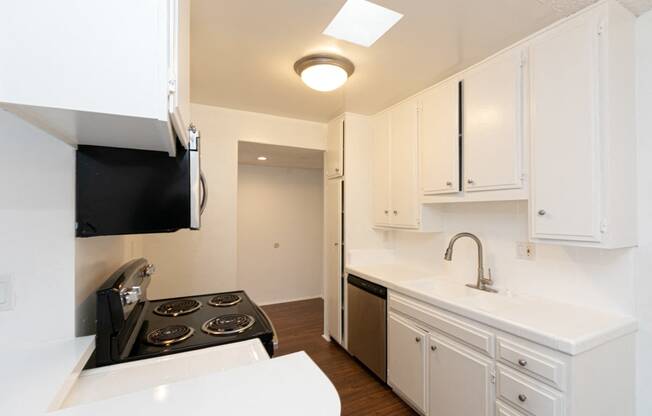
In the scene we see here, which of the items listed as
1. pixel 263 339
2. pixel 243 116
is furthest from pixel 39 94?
pixel 243 116

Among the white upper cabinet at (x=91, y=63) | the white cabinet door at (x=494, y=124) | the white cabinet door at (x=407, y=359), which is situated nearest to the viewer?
the white upper cabinet at (x=91, y=63)

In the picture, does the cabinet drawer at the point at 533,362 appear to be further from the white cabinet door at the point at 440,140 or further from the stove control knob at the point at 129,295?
the stove control knob at the point at 129,295

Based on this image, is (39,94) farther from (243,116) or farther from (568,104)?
(243,116)

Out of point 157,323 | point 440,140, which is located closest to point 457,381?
point 440,140

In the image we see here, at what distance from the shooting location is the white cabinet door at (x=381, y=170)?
2.79 metres

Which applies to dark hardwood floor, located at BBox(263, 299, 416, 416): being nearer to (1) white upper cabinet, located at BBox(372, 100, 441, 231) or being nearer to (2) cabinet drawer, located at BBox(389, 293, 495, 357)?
(2) cabinet drawer, located at BBox(389, 293, 495, 357)

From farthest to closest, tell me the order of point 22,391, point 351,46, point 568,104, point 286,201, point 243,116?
point 286,201 → point 243,116 → point 351,46 → point 568,104 → point 22,391

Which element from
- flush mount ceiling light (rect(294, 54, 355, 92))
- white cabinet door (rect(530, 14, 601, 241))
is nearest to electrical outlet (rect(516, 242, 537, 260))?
white cabinet door (rect(530, 14, 601, 241))

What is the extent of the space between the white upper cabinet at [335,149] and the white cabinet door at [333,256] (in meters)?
0.11

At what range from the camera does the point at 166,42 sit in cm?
75

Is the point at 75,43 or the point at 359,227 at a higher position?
the point at 75,43

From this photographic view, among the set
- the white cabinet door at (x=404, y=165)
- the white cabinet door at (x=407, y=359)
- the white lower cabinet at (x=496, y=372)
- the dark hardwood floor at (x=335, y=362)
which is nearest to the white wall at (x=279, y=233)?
the dark hardwood floor at (x=335, y=362)

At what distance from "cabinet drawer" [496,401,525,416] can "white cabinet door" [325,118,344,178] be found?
2.18 metres

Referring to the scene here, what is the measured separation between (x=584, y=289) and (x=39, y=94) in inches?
95.3
